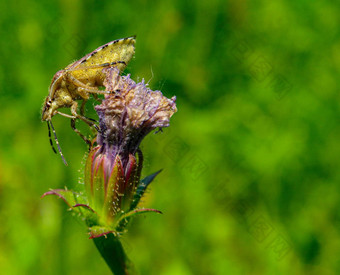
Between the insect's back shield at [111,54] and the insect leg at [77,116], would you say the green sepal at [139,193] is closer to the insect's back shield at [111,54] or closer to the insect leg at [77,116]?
the insect leg at [77,116]

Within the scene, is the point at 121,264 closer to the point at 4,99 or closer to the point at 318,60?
the point at 4,99

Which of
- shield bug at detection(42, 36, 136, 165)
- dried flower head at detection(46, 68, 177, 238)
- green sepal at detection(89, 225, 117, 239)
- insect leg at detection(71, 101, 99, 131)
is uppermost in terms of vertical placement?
shield bug at detection(42, 36, 136, 165)

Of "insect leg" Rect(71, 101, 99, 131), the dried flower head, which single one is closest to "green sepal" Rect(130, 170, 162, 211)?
the dried flower head

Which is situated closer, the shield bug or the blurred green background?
the shield bug

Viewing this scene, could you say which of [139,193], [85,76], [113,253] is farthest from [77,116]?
[113,253]

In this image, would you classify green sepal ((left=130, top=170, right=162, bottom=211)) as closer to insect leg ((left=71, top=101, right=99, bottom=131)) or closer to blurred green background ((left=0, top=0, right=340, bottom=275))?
insect leg ((left=71, top=101, right=99, bottom=131))

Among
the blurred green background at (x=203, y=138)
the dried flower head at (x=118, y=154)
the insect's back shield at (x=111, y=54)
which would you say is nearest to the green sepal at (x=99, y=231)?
the dried flower head at (x=118, y=154)
